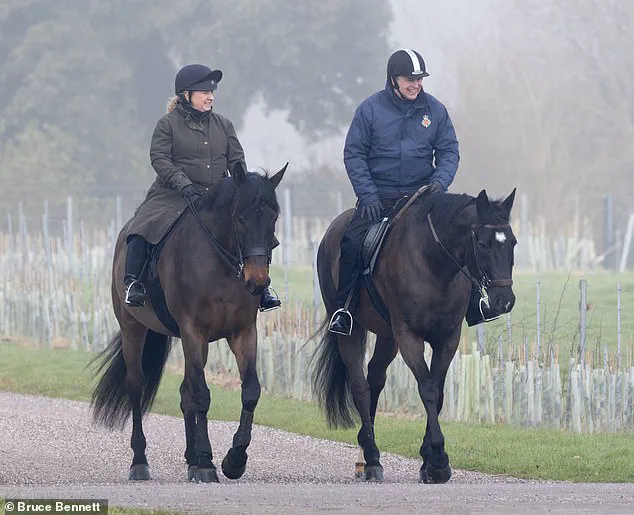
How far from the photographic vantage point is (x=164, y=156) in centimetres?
1120

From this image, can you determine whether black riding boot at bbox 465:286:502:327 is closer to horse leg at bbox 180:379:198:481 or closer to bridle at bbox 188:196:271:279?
bridle at bbox 188:196:271:279

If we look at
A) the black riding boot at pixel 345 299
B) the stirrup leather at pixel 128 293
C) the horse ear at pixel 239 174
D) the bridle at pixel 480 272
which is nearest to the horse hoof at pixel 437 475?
the bridle at pixel 480 272

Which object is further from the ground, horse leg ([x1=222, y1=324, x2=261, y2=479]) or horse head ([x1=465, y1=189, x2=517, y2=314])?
horse head ([x1=465, y1=189, x2=517, y2=314])

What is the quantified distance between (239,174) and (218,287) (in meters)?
0.75

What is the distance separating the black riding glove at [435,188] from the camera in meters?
10.9

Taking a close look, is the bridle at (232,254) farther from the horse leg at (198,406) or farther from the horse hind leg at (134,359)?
the horse hind leg at (134,359)

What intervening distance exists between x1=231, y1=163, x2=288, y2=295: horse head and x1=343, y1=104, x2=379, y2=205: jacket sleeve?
1.06m

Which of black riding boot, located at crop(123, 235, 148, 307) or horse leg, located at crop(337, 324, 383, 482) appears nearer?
horse leg, located at crop(337, 324, 383, 482)

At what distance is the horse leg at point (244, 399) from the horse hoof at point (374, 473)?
97 cm

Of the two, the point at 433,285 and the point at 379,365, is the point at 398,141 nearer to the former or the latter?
the point at 433,285

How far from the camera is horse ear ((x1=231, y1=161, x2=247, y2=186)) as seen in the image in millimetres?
10172

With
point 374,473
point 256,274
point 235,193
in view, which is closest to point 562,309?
point 374,473

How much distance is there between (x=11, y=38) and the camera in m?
52.5

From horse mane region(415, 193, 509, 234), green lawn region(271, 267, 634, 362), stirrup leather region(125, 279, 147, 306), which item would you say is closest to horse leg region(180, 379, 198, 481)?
stirrup leather region(125, 279, 147, 306)
